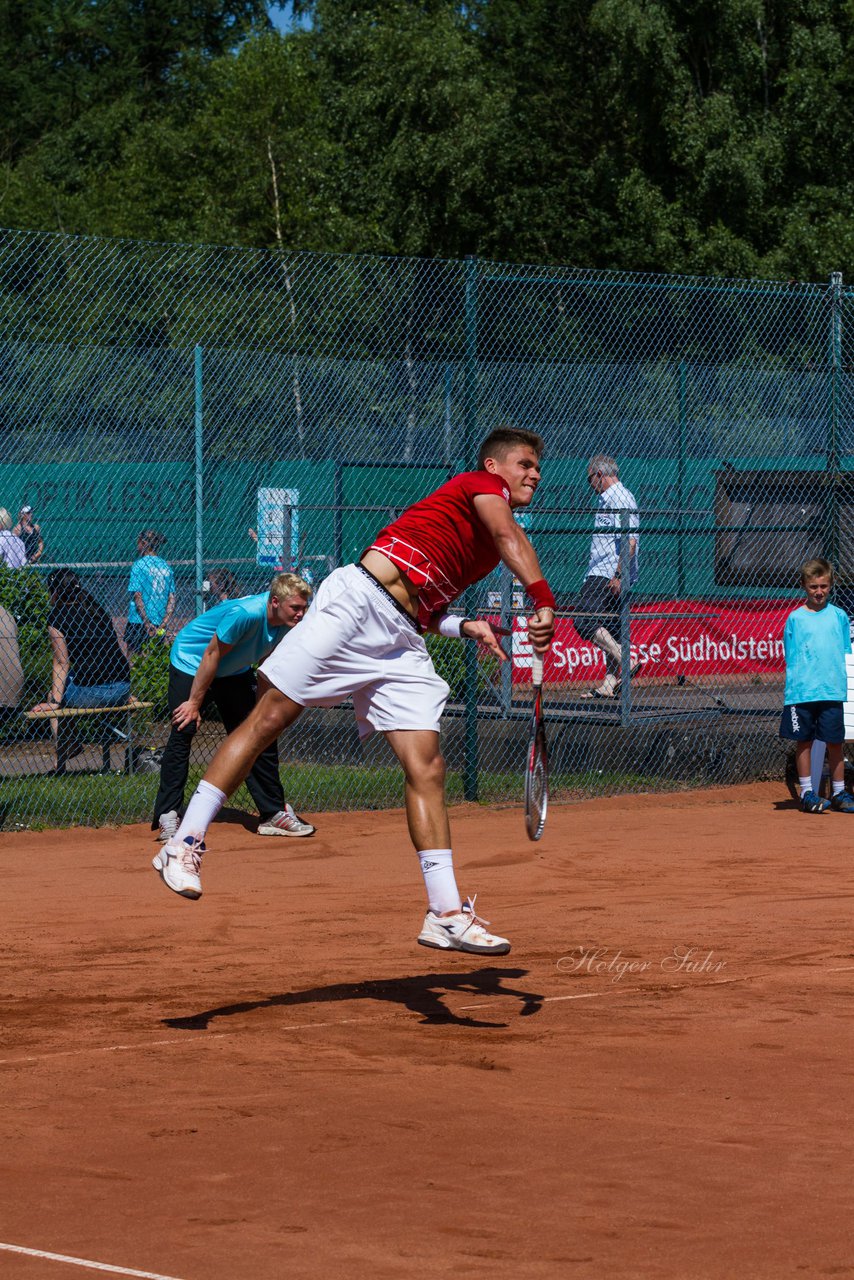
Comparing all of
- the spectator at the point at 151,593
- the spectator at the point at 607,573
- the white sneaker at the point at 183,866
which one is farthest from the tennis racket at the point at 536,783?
the spectator at the point at 151,593

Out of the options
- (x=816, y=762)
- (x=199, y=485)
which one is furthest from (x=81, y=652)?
(x=816, y=762)

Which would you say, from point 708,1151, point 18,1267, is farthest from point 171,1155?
point 708,1151

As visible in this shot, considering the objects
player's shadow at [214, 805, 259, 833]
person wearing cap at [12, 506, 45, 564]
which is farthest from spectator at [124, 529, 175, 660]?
player's shadow at [214, 805, 259, 833]

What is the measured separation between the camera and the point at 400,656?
20.4 feet

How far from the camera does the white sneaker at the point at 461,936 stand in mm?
5918

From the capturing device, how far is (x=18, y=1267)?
371 centimetres

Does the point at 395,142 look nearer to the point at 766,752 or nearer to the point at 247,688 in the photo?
the point at 766,752

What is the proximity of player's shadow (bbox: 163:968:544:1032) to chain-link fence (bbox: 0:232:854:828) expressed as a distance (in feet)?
14.7

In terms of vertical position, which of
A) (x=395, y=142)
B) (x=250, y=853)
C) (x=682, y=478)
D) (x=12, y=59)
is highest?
(x=12, y=59)

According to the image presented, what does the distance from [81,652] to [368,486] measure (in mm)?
3091

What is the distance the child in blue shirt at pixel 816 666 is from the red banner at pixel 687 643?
0.97 m

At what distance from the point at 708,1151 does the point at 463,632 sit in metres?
2.42

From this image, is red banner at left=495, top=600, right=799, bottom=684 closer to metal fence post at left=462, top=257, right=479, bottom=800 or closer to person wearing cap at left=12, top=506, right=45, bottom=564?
metal fence post at left=462, top=257, right=479, bottom=800

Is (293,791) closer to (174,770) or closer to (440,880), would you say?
(174,770)
